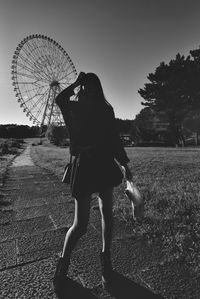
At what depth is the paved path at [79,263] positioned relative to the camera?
81.9 inches

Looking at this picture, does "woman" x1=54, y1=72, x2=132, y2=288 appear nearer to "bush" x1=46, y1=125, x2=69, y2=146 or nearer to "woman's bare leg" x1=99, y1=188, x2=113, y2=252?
"woman's bare leg" x1=99, y1=188, x2=113, y2=252

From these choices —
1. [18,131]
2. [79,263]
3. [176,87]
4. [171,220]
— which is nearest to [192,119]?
[176,87]

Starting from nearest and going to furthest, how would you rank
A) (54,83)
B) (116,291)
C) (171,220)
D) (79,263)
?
1. (116,291)
2. (79,263)
3. (171,220)
4. (54,83)

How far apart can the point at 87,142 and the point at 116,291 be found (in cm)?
123

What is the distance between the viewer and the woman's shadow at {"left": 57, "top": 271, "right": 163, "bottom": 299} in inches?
79.0

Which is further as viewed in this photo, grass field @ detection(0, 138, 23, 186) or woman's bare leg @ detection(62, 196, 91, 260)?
grass field @ detection(0, 138, 23, 186)

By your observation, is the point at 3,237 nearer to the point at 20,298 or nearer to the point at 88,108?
the point at 20,298

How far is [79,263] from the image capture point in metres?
2.55

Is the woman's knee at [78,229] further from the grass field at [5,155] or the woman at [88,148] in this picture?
the grass field at [5,155]

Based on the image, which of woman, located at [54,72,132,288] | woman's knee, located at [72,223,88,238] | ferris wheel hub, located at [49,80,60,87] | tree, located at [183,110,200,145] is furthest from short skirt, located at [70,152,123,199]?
tree, located at [183,110,200,145]

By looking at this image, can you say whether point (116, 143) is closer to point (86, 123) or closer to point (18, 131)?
point (86, 123)

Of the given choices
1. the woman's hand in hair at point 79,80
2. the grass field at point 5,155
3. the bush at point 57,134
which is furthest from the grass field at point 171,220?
the bush at point 57,134

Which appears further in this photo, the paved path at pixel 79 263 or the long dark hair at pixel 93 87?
the long dark hair at pixel 93 87

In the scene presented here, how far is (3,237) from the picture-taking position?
10.9 feet
